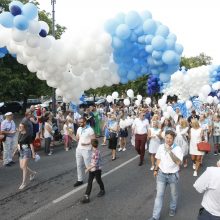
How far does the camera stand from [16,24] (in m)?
7.46

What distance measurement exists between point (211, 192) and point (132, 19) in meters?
4.97

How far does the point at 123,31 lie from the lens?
850cm

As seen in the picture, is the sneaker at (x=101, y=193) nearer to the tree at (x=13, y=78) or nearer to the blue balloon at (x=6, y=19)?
the blue balloon at (x=6, y=19)

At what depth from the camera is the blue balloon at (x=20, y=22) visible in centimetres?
745

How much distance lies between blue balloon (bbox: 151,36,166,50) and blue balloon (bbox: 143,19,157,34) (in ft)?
0.75

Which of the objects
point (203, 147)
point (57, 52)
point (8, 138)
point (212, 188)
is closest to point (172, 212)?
point (212, 188)

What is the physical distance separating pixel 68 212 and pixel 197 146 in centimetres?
440

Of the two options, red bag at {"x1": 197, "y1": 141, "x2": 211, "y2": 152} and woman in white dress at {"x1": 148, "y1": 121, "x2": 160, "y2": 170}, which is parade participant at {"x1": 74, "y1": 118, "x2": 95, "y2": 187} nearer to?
woman in white dress at {"x1": 148, "y1": 121, "x2": 160, "y2": 170}

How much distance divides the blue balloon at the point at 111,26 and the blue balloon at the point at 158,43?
38.8 inches

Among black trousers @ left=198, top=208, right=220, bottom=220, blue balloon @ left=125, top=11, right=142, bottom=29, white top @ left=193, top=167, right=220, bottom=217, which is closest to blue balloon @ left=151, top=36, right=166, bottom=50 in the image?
blue balloon @ left=125, top=11, right=142, bottom=29

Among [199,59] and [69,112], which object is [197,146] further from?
[199,59]

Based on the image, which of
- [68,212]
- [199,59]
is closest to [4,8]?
[68,212]

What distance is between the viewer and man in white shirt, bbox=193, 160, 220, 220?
4613mm

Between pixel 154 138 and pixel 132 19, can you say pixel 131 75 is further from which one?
pixel 154 138
